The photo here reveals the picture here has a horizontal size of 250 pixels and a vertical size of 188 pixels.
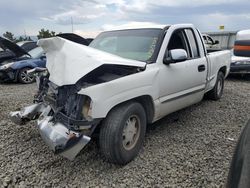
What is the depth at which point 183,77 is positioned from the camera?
163 inches

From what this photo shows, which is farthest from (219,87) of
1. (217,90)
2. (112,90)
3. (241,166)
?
(241,166)

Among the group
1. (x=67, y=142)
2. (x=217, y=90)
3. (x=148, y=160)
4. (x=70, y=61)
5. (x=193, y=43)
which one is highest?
(x=193, y=43)

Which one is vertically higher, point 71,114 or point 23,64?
point 71,114

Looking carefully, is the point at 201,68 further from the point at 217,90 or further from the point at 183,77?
the point at 217,90

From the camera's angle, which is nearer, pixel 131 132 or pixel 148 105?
pixel 131 132

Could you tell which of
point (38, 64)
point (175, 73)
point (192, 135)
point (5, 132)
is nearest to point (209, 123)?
point (192, 135)

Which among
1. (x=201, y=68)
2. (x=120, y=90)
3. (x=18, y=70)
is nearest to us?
(x=120, y=90)

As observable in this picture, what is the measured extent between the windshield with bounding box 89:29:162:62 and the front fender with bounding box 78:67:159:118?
1.34 feet

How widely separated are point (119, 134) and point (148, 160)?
0.64m

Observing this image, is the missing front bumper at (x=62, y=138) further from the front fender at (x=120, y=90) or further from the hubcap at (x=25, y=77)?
the hubcap at (x=25, y=77)

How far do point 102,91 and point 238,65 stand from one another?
7607mm

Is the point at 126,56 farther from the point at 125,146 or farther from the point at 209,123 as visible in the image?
the point at 209,123

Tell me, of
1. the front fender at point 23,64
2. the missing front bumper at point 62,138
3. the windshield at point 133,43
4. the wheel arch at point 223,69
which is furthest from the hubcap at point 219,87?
the front fender at point 23,64

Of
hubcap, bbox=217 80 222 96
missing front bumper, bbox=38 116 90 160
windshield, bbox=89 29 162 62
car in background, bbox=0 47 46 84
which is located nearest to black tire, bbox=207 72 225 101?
hubcap, bbox=217 80 222 96
